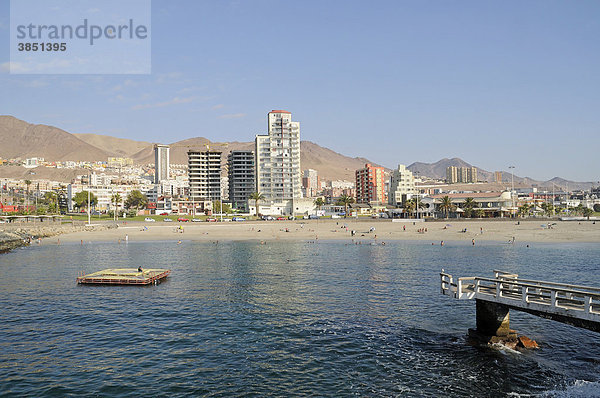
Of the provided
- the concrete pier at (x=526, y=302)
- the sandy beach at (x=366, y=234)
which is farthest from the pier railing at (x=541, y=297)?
the sandy beach at (x=366, y=234)

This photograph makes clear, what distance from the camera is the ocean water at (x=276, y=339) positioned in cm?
2030

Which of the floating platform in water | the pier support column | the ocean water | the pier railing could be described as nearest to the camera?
the ocean water

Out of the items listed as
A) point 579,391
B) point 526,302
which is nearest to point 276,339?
point 526,302

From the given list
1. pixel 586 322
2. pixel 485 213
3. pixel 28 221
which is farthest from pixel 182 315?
pixel 485 213

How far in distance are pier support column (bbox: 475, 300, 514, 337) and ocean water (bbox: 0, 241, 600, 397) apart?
61.6 inches

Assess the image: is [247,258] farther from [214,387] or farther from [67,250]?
[214,387]

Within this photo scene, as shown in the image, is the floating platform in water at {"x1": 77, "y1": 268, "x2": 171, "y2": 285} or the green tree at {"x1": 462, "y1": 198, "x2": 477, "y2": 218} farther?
the green tree at {"x1": 462, "y1": 198, "x2": 477, "y2": 218}

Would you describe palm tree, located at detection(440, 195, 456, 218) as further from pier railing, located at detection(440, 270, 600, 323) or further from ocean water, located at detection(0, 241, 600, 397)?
pier railing, located at detection(440, 270, 600, 323)

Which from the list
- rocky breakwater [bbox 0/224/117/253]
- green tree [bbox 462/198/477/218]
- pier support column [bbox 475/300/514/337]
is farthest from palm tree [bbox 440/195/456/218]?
pier support column [bbox 475/300/514/337]

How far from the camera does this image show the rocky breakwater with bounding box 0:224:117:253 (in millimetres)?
90750

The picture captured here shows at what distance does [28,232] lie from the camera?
11656 cm

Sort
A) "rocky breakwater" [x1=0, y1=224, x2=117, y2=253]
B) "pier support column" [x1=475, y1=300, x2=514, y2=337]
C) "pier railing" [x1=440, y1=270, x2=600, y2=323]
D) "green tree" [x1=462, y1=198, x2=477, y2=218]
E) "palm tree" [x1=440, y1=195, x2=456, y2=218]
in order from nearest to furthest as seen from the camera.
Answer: "pier railing" [x1=440, y1=270, x2=600, y2=323]
"pier support column" [x1=475, y1=300, x2=514, y2=337]
"rocky breakwater" [x1=0, y1=224, x2=117, y2=253]
"palm tree" [x1=440, y1=195, x2=456, y2=218]
"green tree" [x1=462, y1=198, x2=477, y2=218]

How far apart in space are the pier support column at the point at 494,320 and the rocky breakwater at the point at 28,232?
8914cm

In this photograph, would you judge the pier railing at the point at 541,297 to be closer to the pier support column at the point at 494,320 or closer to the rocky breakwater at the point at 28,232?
the pier support column at the point at 494,320
